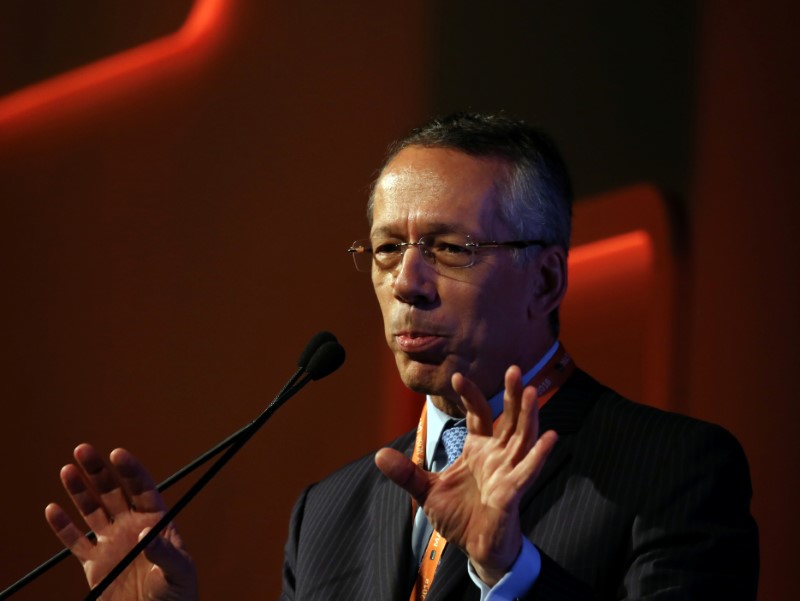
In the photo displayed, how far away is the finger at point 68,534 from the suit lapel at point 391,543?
0.51 m

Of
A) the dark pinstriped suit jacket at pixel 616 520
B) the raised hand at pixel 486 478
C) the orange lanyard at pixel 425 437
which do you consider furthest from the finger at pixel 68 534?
the raised hand at pixel 486 478

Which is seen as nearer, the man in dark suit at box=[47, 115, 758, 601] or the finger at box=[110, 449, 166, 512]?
the man in dark suit at box=[47, 115, 758, 601]

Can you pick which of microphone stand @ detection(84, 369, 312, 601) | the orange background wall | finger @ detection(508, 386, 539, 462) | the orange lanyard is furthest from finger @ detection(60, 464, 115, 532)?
the orange background wall

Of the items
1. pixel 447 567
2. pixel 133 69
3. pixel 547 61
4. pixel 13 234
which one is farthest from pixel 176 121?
pixel 447 567

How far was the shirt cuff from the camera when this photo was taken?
1.61 meters

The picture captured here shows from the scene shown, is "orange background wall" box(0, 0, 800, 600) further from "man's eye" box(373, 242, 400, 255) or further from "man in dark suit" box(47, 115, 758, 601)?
"man's eye" box(373, 242, 400, 255)

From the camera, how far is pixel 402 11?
122 inches

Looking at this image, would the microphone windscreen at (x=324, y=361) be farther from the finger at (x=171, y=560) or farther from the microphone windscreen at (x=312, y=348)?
the finger at (x=171, y=560)

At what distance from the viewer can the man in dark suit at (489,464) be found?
1629 millimetres

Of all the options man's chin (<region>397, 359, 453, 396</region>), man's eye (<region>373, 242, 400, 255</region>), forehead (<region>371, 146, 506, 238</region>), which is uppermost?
forehead (<region>371, 146, 506, 238</region>)

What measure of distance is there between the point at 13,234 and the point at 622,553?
1.87 meters

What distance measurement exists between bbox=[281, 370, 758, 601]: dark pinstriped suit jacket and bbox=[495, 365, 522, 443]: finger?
0.22 metres

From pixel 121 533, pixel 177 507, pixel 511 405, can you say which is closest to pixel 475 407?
pixel 511 405

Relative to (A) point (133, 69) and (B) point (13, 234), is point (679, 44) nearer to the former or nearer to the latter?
(A) point (133, 69)
